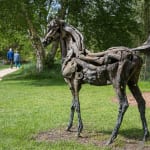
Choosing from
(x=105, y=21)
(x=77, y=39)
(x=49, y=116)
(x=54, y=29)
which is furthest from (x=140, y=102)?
(x=105, y=21)

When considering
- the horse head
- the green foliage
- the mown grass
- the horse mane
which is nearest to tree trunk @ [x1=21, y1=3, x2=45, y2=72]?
the green foliage

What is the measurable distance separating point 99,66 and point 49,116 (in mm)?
3981

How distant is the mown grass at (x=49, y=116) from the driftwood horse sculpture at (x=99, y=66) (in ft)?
2.69

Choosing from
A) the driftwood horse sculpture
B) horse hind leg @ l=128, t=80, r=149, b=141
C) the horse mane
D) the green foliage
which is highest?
the green foliage

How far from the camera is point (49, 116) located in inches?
461

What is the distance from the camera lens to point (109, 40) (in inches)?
Answer: 1099

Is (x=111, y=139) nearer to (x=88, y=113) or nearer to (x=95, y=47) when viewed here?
(x=88, y=113)

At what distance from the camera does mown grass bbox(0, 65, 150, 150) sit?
823cm

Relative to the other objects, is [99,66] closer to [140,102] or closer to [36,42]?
[140,102]

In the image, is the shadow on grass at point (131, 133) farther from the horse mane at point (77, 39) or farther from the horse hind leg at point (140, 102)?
the horse mane at point (77, 39)

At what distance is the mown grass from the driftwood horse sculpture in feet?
2.69

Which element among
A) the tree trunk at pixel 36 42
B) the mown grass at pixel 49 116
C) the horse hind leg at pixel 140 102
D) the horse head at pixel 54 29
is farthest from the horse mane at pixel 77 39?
the tree trunk at pixel 36 42

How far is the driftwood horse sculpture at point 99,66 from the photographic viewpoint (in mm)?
7785

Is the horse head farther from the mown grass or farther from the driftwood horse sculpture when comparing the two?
the mown grass
